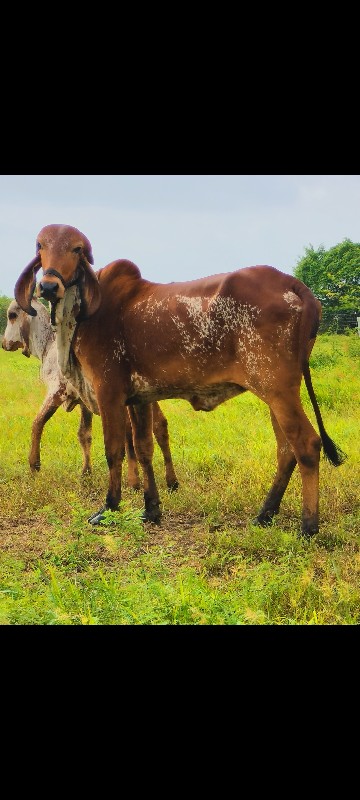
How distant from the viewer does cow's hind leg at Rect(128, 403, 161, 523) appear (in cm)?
477

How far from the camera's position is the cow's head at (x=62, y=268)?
4312 millimetres

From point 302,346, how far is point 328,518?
1188mm

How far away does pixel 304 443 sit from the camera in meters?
4.12

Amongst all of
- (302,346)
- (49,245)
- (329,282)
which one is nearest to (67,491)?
(49,245)

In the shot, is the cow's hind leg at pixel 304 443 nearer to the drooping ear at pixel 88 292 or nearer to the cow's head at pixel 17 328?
the drooping ear at pixel 88 292

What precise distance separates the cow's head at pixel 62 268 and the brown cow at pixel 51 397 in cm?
79

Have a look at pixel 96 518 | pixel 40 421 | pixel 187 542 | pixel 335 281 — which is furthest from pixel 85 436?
pixel 335 281

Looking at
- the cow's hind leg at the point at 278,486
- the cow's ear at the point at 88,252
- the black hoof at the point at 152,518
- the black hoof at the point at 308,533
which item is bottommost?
the black hoof at the point at 152,518

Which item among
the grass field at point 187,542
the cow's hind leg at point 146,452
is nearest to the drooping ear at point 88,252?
the cow's hind leg at point 146,452

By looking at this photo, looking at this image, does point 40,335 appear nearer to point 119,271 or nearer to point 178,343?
point 119,271

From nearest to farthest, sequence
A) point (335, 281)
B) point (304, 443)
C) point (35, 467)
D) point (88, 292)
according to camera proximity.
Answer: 1. point (304, 443)
2. point (88, 292)
3. point (35, 467)
4. point (335, 281)

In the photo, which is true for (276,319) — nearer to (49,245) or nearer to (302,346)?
(302,346)

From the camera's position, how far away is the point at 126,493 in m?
5.49

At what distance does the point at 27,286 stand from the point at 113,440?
132cm
